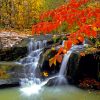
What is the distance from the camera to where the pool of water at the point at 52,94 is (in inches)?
397

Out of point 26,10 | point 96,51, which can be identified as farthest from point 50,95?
point 26,10

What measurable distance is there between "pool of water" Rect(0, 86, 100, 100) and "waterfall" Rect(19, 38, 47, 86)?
3.06ft

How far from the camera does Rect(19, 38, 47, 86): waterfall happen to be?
1205 cm

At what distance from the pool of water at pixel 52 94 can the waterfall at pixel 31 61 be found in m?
0.93

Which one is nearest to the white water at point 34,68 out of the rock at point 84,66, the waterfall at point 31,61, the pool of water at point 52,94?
the waterfall at point 31,61

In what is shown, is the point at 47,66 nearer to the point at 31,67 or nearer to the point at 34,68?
the point at 34,68

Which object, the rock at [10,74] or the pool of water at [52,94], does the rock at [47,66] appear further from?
the pool of water at [52,94]

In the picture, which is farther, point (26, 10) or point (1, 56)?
point (26, 10)

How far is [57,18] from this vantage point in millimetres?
6234

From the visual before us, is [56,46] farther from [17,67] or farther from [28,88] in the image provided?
[28,88]

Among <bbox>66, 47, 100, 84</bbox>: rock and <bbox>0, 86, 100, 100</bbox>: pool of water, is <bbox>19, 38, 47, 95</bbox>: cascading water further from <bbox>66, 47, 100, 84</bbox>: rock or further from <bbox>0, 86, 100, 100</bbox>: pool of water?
<bbox>66, 47, 100, 84</bbox>: rock

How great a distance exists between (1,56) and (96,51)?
542 cm

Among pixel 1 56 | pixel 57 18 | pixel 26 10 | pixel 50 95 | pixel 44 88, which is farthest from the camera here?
pixel 26 10

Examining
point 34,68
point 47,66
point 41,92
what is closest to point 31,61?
point 34,68
